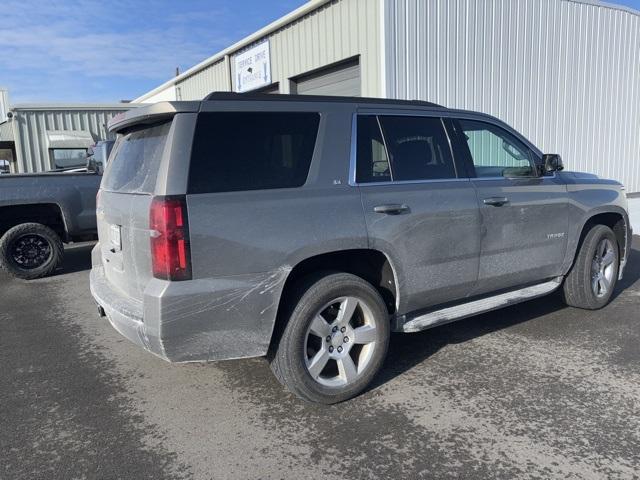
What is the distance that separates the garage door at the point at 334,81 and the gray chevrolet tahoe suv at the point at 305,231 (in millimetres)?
6625

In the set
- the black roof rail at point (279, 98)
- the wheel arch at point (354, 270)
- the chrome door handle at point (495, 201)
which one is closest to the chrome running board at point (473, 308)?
the wheel arch at point (354, 270)

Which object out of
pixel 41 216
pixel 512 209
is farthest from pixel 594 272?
pixel 41 216

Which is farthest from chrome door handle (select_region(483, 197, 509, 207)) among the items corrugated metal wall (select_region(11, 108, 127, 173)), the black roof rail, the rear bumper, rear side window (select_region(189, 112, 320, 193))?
corrugated metal wall (select_region(11, 108, 127, 173))

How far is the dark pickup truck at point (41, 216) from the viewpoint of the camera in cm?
736

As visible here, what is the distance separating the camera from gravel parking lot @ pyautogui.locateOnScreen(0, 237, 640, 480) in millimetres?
2836

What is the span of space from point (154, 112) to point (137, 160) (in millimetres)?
446

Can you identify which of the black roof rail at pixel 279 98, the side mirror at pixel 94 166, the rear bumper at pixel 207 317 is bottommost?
the rear bumper at pixel 207 317

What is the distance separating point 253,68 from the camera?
556 inches

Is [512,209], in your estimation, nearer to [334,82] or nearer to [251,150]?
[251,150]

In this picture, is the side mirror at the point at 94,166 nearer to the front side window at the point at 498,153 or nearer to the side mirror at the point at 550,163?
the front side window at the point at 498,153

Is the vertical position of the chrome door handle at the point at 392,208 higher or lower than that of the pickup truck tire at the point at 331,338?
higher

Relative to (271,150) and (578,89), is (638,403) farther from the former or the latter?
(578,89)

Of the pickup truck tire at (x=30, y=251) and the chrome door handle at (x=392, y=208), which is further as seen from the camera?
the pickup truck tire at (x=30, y=251)

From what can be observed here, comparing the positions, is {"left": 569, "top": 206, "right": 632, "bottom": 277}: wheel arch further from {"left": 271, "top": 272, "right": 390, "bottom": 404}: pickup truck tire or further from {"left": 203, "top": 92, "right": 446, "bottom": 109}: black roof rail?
{"left": 271, "top": 272, "right": 390, "bottom": 404}: pickup truck tire
